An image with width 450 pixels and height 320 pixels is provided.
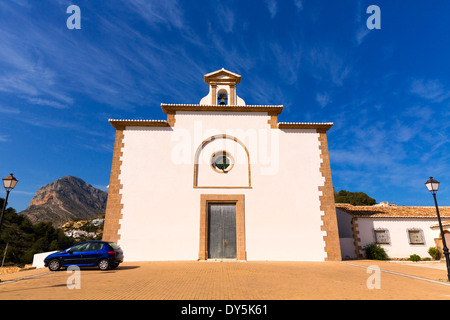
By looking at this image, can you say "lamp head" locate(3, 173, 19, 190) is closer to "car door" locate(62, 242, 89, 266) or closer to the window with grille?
"car door" locate(62, 242, 89, 266)

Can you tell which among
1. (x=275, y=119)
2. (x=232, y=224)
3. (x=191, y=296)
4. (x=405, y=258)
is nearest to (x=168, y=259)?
(x=232, y=224)

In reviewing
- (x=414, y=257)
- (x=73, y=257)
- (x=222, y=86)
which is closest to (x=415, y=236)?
(x=414, y=257)

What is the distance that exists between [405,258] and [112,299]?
1998 centimetres

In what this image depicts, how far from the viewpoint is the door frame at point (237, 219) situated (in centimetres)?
1384

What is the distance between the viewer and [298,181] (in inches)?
599

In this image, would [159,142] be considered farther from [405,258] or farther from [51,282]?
[405,258]

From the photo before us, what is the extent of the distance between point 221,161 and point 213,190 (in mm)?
2050

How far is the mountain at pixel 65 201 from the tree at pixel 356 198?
240 feet

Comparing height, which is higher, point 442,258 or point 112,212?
point 112,212

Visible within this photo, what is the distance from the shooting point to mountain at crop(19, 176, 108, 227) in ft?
252

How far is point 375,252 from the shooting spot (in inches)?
674

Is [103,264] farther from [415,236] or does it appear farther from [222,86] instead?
[415,236]

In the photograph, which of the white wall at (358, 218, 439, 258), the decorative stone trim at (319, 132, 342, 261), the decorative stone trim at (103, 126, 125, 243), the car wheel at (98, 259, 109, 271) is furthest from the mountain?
the white wall at (358, 218, 439, 258)

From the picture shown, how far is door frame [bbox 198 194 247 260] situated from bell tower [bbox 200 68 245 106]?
6.63 meters
